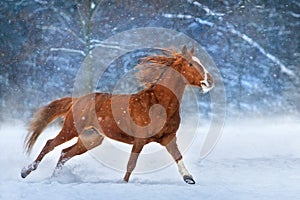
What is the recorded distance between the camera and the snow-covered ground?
13.4 ft

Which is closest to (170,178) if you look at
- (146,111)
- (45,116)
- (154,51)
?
(146,111)

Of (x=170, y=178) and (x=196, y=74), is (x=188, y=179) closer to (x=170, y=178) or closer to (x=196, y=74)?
(x=170, y=178)

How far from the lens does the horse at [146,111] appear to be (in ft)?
15.2

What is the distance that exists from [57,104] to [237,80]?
678 centimetres

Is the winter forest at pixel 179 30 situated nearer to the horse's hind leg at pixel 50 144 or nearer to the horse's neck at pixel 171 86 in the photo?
the horse's hind leg at pixel 50 144

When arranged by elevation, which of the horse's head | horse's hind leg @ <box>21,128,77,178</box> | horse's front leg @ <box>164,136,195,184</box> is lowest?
horse's hind leg @ <box>21,128,77,178</box>

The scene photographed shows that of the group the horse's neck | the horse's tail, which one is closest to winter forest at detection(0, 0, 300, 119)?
the horse's tail

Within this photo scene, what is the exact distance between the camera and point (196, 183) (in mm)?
4730

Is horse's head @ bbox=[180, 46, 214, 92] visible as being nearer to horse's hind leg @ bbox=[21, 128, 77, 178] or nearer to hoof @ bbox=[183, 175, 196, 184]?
hoof @ bbox=[183, 175, 196, 184]

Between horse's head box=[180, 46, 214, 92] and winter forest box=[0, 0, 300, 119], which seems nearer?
horse's head box=[180, 46, 214, 92]

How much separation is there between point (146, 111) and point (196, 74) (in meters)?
0.61

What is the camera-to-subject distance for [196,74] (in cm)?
470

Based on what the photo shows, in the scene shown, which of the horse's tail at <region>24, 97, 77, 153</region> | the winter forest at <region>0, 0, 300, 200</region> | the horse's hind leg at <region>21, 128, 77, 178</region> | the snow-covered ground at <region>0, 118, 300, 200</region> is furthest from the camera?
the winter forest at <region>0, 0, 300, 200</region>

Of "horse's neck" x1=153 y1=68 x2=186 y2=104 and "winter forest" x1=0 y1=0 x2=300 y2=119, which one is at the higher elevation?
Answer: "winter forest" x1=0 y1=0 x2=300 y2=119
